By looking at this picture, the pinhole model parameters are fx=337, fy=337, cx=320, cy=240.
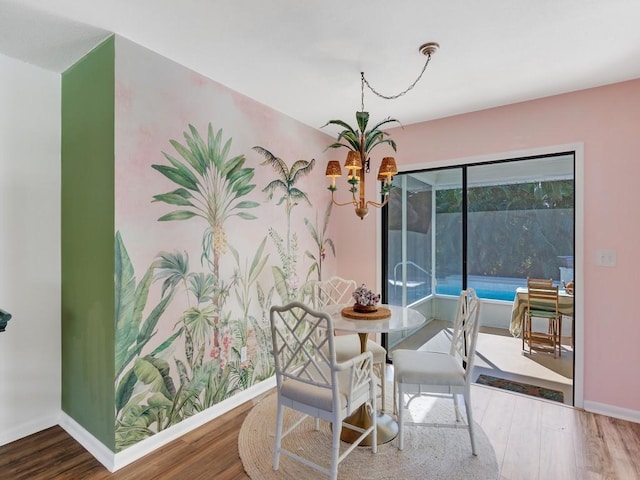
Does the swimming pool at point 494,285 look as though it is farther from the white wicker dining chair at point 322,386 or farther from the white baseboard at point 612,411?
the white wicker dining chair at point 322,386

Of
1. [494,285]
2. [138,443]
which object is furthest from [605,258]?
[138,443]

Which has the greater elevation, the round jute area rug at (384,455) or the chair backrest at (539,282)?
the chair backrest at (539,282)

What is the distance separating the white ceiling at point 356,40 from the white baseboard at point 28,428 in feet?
8.22

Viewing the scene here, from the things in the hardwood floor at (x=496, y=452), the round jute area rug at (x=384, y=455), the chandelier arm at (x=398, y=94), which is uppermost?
the chandelier arm at (x=398, y=94)

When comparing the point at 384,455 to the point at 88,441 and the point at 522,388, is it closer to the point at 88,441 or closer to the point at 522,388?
the point at 522,388

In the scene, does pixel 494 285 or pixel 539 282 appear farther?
pixel 494 285

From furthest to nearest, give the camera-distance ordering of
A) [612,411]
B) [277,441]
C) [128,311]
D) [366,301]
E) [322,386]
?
1. [612,411]
2. [366,301]
3. [128,311]
4. [277,441]
5. [322,386]

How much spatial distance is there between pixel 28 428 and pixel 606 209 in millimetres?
4571

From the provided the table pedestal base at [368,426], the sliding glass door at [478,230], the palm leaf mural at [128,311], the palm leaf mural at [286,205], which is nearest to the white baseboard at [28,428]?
the palm leaf mural at [128,311]

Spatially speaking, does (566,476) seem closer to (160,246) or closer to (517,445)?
(517,445)

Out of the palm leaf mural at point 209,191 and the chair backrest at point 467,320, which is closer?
the chair backrest at point 467,320

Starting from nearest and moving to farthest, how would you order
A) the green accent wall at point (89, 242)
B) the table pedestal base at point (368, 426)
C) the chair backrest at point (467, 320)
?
1. the green accent wall at point (89, 242)
2. the chair backrest at point (467, 320)
3. the table pedestal base at point (368, 426)

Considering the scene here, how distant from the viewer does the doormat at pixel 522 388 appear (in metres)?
2.90

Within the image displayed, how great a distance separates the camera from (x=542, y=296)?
10.2 feet
